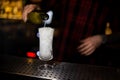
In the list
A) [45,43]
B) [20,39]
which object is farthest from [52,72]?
[20,39]

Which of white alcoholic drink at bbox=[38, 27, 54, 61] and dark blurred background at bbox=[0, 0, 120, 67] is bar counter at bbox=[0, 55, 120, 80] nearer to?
white alcoholic drink at bbox=[38, 27, 54, 61]

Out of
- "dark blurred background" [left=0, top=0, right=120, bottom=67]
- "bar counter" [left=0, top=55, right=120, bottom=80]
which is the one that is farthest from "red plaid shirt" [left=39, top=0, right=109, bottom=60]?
"bar counter" [left=0, top=55, right=120, bottom=80]

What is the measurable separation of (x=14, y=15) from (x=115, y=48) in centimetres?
136

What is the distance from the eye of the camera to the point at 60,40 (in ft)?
6.57

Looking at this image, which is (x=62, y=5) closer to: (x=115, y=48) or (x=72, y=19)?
(x=72, y=19)

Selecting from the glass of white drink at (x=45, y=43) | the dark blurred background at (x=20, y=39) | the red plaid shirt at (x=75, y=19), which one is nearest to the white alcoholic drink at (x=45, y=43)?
the glass of white drink at (x=45, y=43)

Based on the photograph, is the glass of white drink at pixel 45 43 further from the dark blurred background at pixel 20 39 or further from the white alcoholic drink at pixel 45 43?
the dark blurred background at pixel 20 39

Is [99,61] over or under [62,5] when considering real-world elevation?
under

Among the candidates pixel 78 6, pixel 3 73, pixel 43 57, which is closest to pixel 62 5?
pixel 78 6

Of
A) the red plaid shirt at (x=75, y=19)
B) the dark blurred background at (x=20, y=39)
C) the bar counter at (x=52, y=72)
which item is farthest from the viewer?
the dark blurred background at (x=20, y=39)

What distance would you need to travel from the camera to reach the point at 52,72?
1.18 metres

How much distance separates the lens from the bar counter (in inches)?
44.7

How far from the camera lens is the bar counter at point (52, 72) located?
1.14 metres

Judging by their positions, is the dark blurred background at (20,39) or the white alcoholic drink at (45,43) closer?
the white alcoholic drink at (45,43)
